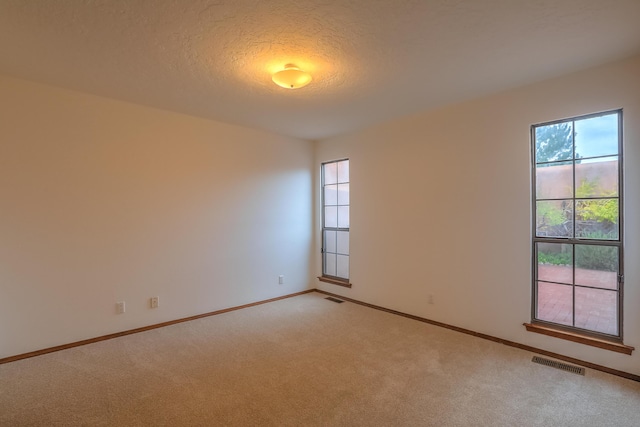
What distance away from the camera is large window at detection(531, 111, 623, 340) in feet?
8.73

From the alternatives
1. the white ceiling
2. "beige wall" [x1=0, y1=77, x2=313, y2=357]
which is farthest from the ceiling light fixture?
"beige wall" [x1=0, y1=77, x2=313, y2=357]

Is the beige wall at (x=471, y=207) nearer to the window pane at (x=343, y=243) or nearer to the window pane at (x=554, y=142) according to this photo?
the window pane at (x=554, y=142)


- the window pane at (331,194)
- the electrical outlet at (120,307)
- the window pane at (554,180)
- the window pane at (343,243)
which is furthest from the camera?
the window pane at (331,194)

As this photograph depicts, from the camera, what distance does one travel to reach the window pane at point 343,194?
193 inches

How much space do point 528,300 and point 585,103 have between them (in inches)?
71.7

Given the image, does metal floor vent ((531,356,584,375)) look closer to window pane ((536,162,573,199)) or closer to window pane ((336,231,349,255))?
window pane ((536,162,573,199))

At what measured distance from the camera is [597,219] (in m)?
2.74

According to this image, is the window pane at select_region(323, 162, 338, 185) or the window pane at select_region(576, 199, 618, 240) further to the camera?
the window pane at select_region(323, 162, 338, 185)

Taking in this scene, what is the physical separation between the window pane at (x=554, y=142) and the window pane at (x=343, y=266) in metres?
2.82

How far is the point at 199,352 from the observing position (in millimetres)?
2994

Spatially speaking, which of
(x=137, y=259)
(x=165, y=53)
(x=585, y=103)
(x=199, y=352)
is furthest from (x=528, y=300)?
(x=137, y=259)

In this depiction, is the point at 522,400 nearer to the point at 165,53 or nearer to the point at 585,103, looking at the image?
the point at 585,103

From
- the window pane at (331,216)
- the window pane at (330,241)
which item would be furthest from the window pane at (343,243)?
the window pane at (331,216)

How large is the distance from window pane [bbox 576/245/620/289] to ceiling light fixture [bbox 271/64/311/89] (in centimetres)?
280
